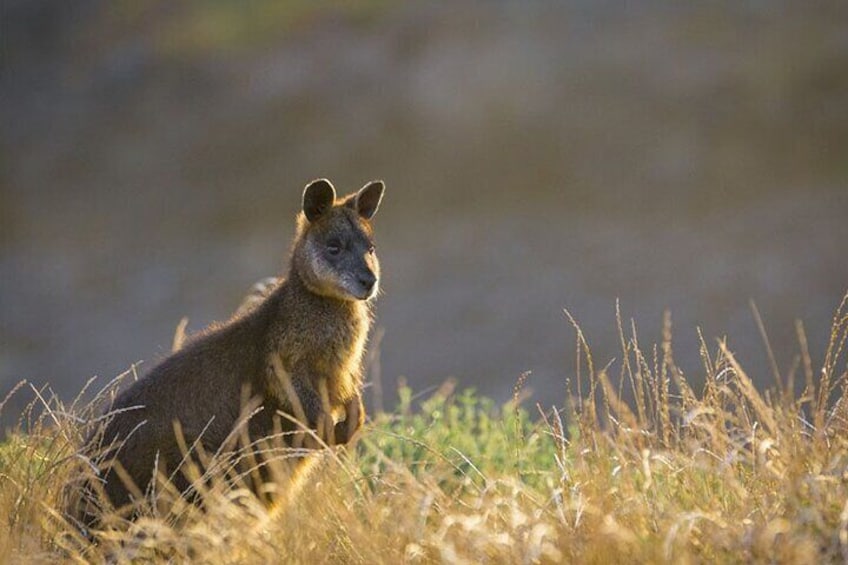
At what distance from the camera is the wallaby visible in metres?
7.64

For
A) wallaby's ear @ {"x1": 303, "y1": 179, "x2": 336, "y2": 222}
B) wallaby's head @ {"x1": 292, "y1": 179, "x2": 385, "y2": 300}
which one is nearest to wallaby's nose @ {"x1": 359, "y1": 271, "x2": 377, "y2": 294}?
wallaby's head @ {"x1": 292, "y1": 179, "x2": 385, "y2": 300}

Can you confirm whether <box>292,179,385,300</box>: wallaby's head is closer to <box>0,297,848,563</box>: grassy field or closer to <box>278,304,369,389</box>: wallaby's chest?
<box>278,304,369,389</box>: wallaby's chest


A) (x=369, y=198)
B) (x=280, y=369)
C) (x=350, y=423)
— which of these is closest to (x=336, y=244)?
(x=369, y=198)

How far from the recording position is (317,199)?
8.98 metres

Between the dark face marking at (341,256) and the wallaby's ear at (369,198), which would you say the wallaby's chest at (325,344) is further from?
the wallaby's ear at (369,198)

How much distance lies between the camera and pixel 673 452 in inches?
265

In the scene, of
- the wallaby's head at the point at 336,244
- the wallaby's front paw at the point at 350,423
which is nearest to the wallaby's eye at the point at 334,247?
the wallaby's head at the point at 336,244

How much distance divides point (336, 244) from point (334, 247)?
0.15ft

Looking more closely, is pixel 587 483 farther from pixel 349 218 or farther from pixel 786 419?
pixel 349 218

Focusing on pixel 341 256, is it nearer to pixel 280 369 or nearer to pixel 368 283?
pixel 368 283

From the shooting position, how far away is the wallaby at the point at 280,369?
25.1ft

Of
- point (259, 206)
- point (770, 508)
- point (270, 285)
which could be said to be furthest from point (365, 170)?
point (770, 508)

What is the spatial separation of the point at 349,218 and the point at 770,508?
3675mm

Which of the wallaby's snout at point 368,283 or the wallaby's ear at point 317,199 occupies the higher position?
the wallaby's ear at point 317,199
